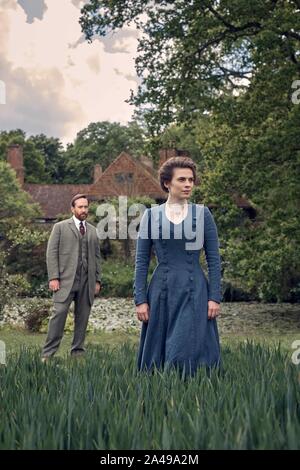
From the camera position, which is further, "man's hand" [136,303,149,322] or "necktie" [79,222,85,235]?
"necktie" [79,222,85,235]

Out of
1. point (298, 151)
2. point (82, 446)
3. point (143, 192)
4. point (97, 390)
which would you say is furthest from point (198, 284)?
point (143, 192)

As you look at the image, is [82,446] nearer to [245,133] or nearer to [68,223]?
[68,223]

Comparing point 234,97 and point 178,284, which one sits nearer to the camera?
point 178,284

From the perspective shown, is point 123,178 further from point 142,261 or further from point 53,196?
point 142,261

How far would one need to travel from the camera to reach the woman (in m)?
4.94

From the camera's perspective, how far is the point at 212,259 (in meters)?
5.05

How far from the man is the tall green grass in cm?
294

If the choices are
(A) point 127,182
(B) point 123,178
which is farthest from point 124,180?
(A) point 127,182

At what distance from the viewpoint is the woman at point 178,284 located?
4941 mm

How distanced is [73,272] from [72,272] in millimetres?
14

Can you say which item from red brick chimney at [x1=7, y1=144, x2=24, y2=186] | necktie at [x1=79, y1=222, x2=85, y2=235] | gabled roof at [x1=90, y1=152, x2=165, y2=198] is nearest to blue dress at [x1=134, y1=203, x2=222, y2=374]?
necktie at [x1=79, y1=222, x2=85, y2=235]

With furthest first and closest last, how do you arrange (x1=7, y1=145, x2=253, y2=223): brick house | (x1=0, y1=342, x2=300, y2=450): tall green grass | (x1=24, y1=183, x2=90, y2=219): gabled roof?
(x1=24, y1=183, x2=90, y2=219): gabled roof < (x1=7, y1=145, x2=253, y2=223): brick house < (x1=0, y1=342, x2=300, y2=450): tall green grass

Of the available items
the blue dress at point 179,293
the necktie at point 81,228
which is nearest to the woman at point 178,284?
the blue dress at point 179,293

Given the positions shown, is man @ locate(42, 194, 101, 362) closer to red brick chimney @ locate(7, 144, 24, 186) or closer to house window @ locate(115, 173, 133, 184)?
house window @ locate(115, 173, 133, 184)
